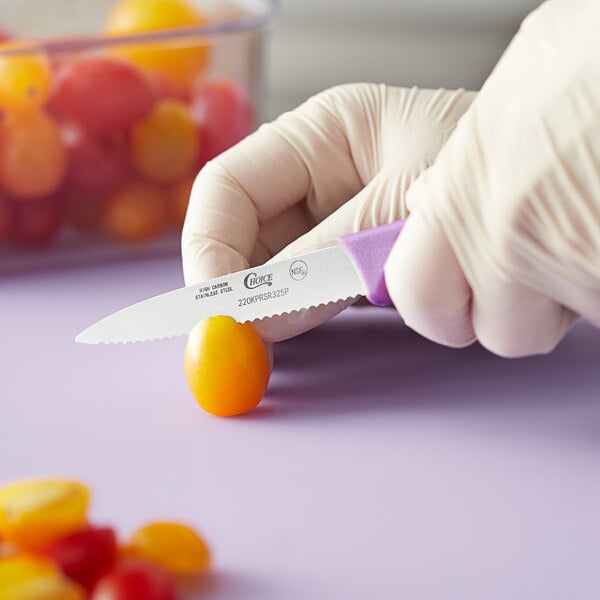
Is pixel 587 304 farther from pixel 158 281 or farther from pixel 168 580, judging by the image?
pixel 158 281

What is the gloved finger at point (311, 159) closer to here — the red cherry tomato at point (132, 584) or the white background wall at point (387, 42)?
the red cherry tomato at point (132, 584)

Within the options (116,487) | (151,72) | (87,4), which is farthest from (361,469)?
(87,4)

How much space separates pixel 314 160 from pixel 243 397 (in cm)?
24

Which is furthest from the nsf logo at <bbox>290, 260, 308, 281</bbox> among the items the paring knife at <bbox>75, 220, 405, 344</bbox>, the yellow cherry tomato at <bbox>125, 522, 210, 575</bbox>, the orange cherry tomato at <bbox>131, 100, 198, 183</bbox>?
the orange cherry tomato at <bbox>131, 100, 198, 183</bbox>

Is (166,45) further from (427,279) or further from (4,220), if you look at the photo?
(427,279)

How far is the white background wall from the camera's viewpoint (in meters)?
1.67

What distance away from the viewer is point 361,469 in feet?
2.78

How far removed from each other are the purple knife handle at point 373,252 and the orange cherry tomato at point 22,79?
46 cm

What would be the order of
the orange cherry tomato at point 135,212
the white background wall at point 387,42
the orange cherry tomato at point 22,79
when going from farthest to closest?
the white background wall at point 387,42, the orange cherry tomato at point 135,212, the orange cherry tomato at point 22,79

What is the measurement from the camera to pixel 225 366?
2.92 feet

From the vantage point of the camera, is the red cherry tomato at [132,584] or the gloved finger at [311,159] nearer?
the red cherry tomato at [132,584]

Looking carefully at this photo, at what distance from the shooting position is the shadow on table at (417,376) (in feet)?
3.12

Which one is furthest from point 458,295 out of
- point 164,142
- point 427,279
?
point 164,142

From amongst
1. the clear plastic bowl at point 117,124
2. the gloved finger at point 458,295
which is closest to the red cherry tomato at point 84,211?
the clear plastic bowl at point 117,124
